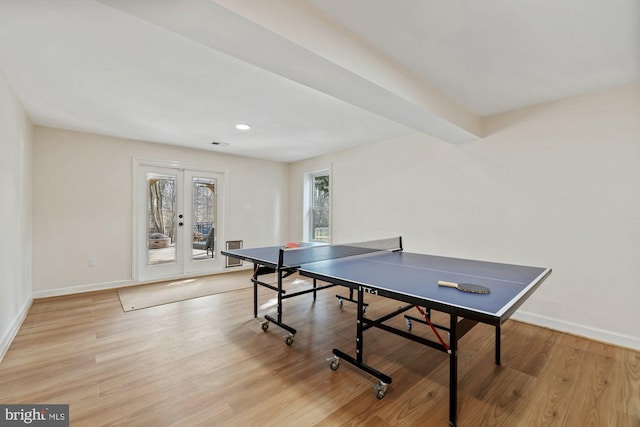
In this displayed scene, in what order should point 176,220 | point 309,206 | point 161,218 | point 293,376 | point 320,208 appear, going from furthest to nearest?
point 309,206 < point 320,208 < point 176,220 < point 161,218 < point 293,376

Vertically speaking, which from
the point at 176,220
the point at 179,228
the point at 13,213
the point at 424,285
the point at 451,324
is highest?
the point at 13,213

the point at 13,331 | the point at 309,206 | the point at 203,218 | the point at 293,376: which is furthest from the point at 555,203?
the point at 13,331

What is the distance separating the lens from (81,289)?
401 centimetres

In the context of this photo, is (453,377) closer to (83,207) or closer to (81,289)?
(81,289)

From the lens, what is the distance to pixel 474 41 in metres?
1.90

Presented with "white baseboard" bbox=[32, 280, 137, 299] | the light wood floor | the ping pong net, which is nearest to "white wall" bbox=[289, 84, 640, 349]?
the light wood floor

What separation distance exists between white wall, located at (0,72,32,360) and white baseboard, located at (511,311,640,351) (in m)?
5.05

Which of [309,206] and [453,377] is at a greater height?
[309,206]

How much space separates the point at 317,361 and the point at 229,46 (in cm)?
231

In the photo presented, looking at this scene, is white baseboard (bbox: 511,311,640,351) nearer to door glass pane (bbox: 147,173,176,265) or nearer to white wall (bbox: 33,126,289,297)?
door glass pane (bbox: 147,173,176,265)

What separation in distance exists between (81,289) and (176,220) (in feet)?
5.36

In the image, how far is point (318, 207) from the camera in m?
6.00

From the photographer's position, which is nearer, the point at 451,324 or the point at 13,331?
the point at 451,324

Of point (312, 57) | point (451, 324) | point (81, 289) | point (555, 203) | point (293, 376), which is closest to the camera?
point (451, 324)
